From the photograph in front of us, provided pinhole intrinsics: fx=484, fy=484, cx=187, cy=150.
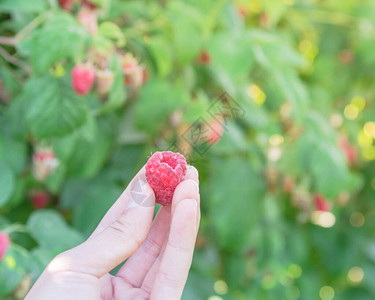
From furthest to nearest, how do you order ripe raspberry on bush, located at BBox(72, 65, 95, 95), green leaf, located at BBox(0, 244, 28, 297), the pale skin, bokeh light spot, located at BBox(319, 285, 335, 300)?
1. bokeh light spot, located at BBox(319, 285, 335, 300)
2. ripe raspberry on bush, located at BBox(72, 65, 95, 95)
3. green leaf, located at BBox(0, 244, 28, 297)
4. the pale skin

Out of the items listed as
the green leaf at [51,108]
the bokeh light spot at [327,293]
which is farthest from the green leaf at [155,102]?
the bokeh light spot at [327,293]

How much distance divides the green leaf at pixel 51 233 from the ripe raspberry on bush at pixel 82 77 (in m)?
0.26

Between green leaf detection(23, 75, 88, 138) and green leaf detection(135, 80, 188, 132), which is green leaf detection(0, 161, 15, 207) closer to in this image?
green leaf detection(23, 75, 88, 138)

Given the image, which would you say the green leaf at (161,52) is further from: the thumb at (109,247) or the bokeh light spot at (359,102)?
the bokeh light spot at (359,102)

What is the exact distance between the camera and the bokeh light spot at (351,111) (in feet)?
6.20

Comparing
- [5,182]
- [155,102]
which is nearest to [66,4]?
[155,102]

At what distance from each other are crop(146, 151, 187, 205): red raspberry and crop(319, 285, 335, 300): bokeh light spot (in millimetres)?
1627

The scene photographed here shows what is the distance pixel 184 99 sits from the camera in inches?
45.3

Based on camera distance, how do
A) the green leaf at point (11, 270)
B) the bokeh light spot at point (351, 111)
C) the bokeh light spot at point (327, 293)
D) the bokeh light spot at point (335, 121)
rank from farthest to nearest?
1. the bokeh light spot at point (327, 293)
2. the bokeh light spot at point (351, 111)
3. the bokeh light spot at point (335, 121)
4. the green leaf at point (11, 270)

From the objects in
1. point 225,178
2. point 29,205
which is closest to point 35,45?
point 29,205

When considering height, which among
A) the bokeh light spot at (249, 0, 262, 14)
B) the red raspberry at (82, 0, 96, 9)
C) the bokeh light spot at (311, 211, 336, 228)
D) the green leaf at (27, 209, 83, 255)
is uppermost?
the bokeh light spot at (249, 0, 262, 14)

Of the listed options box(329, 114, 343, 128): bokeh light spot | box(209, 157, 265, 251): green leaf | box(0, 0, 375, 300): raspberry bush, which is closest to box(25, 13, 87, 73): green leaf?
box(0, 0, 375, 300): raspberry bush

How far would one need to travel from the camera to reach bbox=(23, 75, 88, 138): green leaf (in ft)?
2.87

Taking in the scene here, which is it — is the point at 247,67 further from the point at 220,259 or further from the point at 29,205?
the point at 220,259
